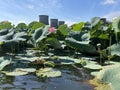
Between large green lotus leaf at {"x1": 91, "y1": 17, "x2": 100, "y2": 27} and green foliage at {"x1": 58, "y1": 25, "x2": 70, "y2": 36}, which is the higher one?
large green lotus leaf at {"x1": 91, "y1": 17, "x2": 100, "y2": 27}

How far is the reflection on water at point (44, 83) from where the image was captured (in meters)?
2.24

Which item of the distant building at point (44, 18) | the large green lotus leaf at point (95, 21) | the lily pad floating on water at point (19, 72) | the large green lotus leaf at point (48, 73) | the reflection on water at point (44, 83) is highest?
the distant building at point (44, 18)

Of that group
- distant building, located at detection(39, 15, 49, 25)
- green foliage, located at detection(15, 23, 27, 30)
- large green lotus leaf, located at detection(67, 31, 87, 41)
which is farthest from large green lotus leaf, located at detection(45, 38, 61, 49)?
distant building, located at detection(39, 15, 49, 25)

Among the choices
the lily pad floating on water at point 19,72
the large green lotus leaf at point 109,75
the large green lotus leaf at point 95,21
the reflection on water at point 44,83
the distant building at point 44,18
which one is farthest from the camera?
the distant building at point 44,18

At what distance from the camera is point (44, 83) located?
239 cm

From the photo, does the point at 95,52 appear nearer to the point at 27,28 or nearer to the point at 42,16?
the point at 27,28

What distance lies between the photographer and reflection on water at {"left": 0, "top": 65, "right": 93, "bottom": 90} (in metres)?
2.24

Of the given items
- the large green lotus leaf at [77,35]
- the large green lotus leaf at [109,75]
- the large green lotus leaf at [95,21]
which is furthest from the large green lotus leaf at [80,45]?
the large green lotus leaf at [109,75]

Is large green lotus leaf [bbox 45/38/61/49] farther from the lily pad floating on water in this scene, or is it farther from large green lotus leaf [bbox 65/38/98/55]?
the lily pad floating on water

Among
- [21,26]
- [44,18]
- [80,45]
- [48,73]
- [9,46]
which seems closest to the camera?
[48,73]

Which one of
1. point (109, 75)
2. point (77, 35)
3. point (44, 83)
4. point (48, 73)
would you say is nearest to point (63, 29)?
point (77, 35)

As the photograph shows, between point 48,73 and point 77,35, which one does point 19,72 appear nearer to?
point 48,73

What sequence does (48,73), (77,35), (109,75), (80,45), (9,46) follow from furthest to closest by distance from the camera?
(77,35)
(9,46)
(80,45)
(48,73)
(109,75)

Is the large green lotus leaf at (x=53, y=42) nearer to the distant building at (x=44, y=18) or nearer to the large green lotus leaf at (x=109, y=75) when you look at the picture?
the large green lotus leaf at (x=109, y=75)
